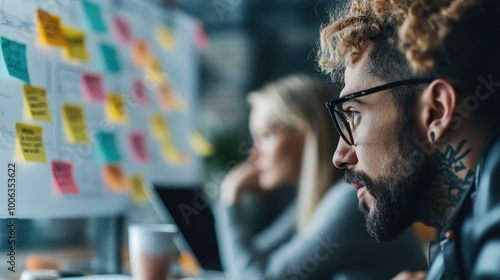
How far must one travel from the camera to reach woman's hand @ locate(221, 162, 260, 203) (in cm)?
197

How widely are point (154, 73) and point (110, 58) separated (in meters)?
0.31

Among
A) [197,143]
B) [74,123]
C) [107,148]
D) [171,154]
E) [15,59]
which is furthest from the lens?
[197,143]

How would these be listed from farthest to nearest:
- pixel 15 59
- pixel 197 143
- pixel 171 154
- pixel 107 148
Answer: pixel 197 143, pixel 171 154, pixel 107 148, pixel 15 59

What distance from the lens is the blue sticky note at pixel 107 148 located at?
154 centimetres

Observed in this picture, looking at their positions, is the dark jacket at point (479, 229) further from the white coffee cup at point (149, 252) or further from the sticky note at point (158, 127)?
the sticky note at point (158, 127)

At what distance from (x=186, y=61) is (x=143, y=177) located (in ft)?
1.66

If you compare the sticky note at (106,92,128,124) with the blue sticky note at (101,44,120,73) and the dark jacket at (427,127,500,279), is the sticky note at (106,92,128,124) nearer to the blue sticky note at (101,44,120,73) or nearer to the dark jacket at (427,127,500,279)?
the blue sticky note at (101,44,120,73)

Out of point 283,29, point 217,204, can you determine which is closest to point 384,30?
point 217,204

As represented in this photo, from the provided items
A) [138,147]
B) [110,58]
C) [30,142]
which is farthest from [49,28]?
[138,147]

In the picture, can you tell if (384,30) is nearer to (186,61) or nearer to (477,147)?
(477,147)

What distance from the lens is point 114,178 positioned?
1.63m

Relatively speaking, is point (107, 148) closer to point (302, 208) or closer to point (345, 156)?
point (302, 208)

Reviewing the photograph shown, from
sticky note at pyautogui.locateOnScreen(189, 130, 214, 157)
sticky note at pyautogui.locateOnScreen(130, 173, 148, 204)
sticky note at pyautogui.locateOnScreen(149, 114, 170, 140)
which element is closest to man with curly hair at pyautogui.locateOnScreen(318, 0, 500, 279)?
sticky note at pyautogui.locateOnScreen(130, 173, 148, 204)

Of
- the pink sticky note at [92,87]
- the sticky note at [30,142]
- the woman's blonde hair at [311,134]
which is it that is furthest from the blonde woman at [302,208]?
the sticky note at [30,142]
